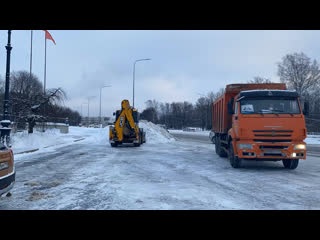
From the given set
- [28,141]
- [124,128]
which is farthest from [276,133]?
[28,141]

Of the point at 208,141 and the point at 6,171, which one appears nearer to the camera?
the point at 6,171

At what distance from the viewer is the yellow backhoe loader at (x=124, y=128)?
19.6 meters

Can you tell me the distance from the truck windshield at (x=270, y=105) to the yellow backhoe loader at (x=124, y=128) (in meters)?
11.7

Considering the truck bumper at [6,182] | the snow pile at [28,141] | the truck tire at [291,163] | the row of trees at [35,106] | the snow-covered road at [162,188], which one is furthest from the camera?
the row of trees at [35,106]

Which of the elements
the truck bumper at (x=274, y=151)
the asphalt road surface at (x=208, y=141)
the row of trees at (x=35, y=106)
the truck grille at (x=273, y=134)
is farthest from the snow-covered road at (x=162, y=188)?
the row of trees at (x=35, y=106)

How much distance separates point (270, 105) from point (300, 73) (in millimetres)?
50550

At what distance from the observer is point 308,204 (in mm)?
5477

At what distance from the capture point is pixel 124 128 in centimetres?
2038

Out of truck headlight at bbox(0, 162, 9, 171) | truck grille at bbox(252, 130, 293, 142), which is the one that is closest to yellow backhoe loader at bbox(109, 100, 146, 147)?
truck grille at bbox(252, 130, 293, 142)

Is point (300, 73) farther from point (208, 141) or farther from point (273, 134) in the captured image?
point (273, 134)

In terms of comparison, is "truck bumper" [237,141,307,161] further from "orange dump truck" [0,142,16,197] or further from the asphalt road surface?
the asphalt road surface

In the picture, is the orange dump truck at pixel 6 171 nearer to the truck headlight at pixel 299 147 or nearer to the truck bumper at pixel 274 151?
the truck bumper at pixel 274 151
